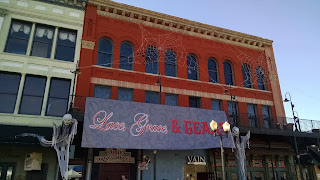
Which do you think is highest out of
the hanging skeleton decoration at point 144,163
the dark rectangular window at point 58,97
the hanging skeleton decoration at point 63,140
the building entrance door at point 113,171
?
the dark rectangular window at point 58,97

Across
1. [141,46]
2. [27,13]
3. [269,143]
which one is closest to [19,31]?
[27,13]

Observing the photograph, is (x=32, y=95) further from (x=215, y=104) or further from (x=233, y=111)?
(x=233, y=111)

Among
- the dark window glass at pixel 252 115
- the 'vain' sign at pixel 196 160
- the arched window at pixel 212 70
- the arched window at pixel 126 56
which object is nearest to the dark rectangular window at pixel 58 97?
the arched window at pixel 126 56

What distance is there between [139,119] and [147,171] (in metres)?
3.87

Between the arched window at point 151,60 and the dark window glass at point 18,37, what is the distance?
8038 mm

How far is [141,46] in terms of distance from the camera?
1736cm

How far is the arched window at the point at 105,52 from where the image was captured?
52.8ft

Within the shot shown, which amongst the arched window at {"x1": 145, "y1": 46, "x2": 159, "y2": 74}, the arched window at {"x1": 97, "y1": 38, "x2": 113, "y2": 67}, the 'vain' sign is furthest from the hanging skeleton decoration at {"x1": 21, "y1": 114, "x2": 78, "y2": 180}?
the 'vain' sign

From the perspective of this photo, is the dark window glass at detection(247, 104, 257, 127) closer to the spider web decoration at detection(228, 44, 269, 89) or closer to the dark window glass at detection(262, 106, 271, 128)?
the dark window glass at detection(262, 106, 271, 128)

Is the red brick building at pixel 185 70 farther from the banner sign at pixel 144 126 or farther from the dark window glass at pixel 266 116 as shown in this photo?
the banner sign at pixel 144 126

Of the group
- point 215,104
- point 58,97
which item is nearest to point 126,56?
point 58,97

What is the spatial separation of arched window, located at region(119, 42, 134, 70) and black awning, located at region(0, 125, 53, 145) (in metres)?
6.77

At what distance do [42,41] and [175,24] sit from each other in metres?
10.0

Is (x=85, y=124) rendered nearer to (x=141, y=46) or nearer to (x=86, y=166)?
(x=86, y=166)
